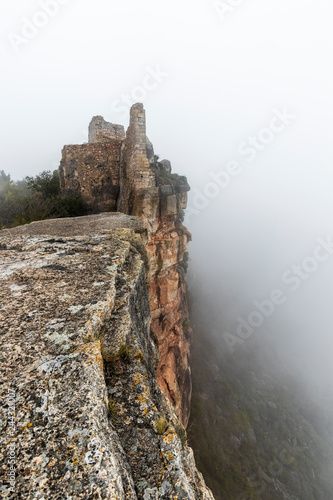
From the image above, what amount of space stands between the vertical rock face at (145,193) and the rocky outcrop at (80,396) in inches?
248

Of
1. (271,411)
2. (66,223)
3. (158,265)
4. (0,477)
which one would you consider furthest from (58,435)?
(271,411)

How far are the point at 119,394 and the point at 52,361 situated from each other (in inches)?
27.4

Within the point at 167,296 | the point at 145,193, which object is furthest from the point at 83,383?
the point at 167,296

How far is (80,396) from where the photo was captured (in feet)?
5.65

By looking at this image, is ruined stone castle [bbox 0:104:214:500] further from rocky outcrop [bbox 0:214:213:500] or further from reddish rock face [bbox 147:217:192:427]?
reddish rock face [bbox 147:217:192:427]

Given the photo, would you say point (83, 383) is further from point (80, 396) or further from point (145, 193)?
point (145, 193)

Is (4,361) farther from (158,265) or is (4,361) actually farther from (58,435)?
(158,265)

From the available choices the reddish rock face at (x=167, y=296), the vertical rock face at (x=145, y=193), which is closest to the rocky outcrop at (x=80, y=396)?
the vertical rock face at (x=145, y=193)

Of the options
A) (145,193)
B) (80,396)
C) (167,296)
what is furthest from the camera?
(167,296)

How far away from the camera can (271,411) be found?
27.5 metres

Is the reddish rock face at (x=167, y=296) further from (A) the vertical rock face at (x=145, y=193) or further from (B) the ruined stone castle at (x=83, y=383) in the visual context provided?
(B) the ruined stone castle at (x=83, y=383)

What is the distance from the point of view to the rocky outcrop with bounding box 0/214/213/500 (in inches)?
54.9

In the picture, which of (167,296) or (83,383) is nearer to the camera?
(83,383)

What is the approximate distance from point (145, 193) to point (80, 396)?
8.80 m
